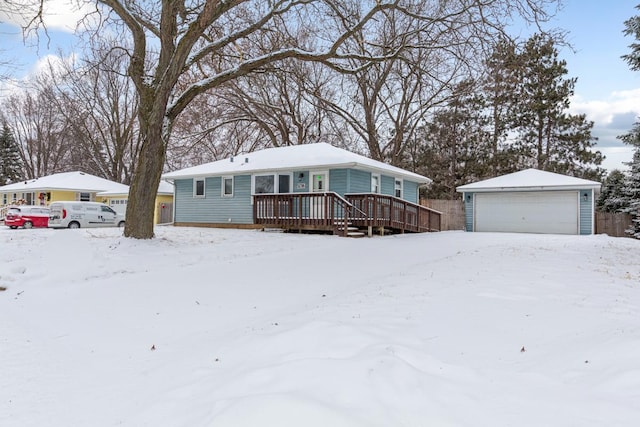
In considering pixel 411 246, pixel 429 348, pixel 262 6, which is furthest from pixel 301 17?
pixel 429 348

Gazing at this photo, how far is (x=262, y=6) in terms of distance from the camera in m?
12.5

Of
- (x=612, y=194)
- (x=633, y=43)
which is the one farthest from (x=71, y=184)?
(x=612, y=194)

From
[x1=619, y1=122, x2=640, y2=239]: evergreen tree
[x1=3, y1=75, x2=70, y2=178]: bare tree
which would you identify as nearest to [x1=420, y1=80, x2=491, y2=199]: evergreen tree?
[x1=619, y1=122, x2=640, y2=239]: evergreen tree

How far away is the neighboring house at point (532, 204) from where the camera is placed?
18.1m

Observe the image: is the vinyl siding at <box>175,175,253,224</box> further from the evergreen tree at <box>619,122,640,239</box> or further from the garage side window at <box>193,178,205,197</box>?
the evergreen tree at <box>619,122,640,239</box>

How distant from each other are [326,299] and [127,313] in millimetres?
2779

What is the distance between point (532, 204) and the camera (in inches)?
759

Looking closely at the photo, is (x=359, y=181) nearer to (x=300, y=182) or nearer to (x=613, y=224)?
(x=300, y=182)

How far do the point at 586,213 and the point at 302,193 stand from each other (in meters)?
13.0

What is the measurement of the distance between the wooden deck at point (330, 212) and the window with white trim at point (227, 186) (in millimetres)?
3310

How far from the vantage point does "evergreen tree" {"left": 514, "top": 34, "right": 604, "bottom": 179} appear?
25.8 meters

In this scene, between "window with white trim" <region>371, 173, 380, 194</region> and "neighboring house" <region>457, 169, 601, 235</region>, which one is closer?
"window with white trim" <region>371, 173, 380, 194</region>

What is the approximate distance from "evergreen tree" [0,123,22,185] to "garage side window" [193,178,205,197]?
98.5 feet

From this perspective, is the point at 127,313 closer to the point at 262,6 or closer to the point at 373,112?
the point at 262,6
